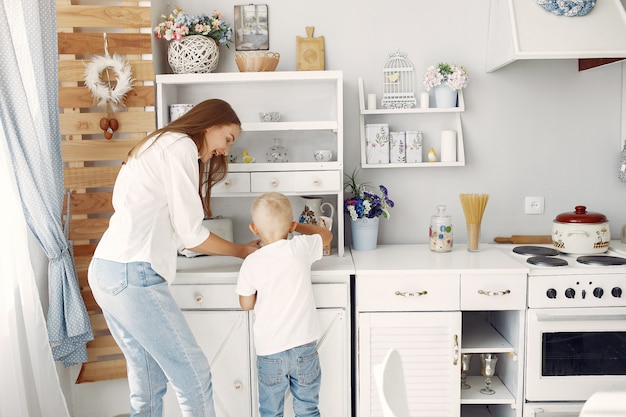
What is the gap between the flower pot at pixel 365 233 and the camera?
2.95 meters

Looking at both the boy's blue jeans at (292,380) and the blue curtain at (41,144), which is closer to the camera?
the blue curtain at (41,144)

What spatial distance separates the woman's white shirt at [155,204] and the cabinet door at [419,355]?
0.88 metres

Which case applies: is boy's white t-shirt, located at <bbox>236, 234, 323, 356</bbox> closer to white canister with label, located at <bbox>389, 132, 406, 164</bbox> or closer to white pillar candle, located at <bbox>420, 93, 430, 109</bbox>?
white canister with label, located at <bbox>389, 132, 406, 164</bbox>

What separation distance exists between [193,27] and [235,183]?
74cm

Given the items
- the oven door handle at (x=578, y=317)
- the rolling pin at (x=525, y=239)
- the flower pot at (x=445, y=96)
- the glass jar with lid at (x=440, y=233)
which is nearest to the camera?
the oven door handle at (x=578, y=317)

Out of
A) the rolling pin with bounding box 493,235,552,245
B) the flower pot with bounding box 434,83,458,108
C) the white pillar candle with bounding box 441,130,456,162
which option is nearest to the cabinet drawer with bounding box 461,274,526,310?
the rolling pin with bounding box 493,235,552,245

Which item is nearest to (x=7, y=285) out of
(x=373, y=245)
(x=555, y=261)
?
(x=373, y=245)

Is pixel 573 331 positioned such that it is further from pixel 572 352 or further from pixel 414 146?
pixel 414 146

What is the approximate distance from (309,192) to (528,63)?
4.16 ft

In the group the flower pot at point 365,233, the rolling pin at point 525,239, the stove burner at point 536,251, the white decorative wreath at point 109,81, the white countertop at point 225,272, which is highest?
the white decorative wreath at point 109,81

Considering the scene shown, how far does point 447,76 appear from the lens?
9.72ft

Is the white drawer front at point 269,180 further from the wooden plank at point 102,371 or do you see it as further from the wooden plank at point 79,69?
the wooden plank at point 102,371

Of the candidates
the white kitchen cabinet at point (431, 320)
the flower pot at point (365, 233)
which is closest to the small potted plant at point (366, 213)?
the flower pot at point (365, 233)

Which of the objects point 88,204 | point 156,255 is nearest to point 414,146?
point 156,255
